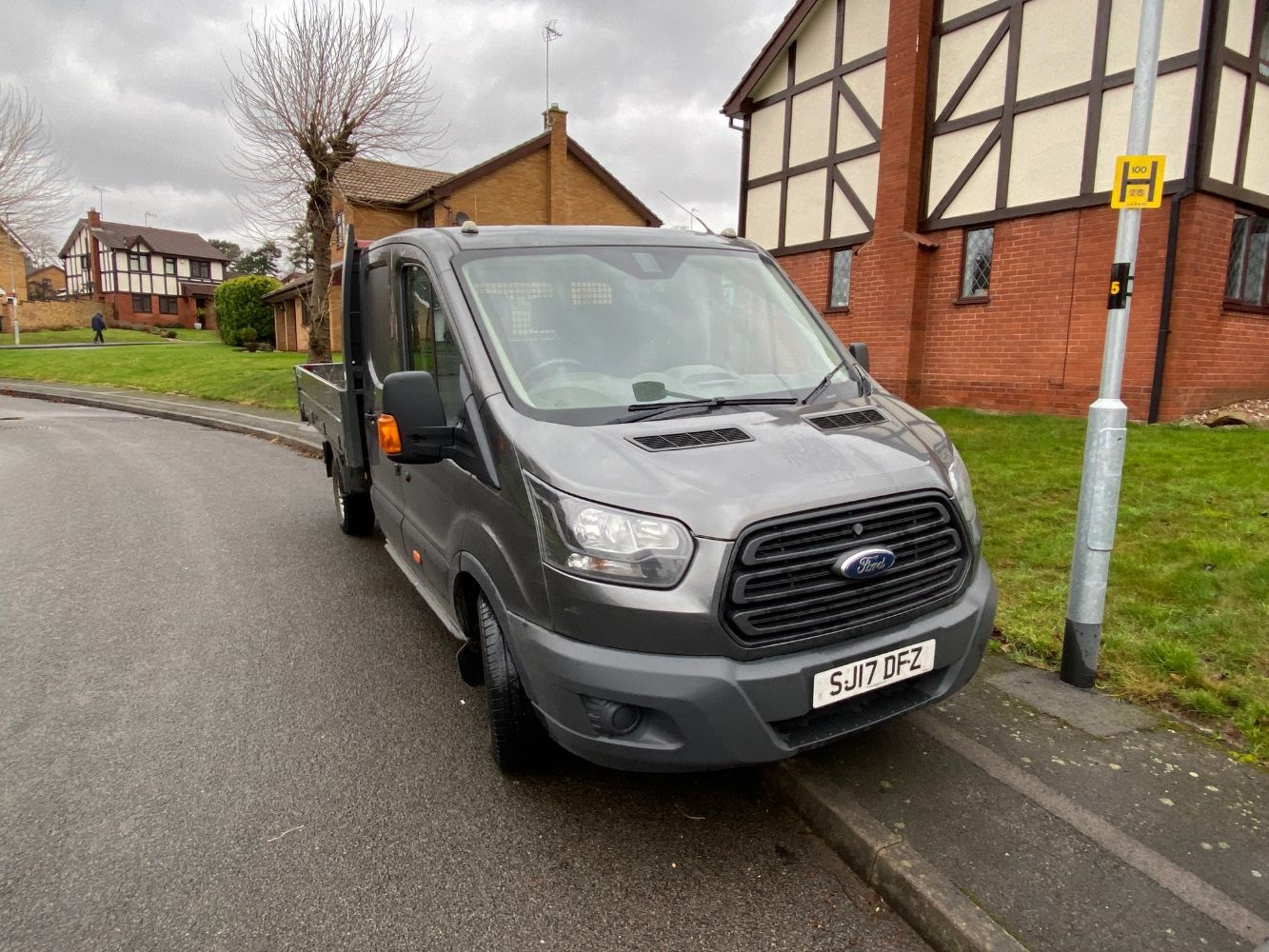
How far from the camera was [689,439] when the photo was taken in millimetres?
2756

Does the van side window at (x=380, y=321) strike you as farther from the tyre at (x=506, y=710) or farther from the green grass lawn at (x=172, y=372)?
the green grass lawn at (x=172, y=372)

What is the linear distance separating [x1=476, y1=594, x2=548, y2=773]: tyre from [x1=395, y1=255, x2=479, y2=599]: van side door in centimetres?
46

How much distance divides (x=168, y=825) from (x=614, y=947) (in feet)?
5.61

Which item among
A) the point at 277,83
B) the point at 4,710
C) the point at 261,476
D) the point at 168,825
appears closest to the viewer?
the point at 168,825

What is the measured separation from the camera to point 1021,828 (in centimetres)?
267

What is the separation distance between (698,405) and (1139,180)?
7.03 ft

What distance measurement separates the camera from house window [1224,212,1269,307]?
34.8 ft

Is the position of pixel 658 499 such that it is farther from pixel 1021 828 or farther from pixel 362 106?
pixel 362 106

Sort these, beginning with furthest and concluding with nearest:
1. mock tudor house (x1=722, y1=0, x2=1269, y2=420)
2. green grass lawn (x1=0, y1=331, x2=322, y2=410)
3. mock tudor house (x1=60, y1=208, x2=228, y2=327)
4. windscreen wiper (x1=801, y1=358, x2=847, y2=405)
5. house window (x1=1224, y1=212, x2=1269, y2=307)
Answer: mock tudor house (x1=60, y1=208, x2=228, y2=327) < green grass lawn (x1=0, y1=331, x2=322, y2=410) < house window (x1=1224, y1=212, x2=1269, y2=307) < mock tudor house (x1=722, y1=0, x2=1269, y2=420) < windscreen wiper (x1=801, y1=358, x2=847, y2=405)

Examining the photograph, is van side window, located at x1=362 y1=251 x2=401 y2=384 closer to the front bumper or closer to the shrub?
the front bumper

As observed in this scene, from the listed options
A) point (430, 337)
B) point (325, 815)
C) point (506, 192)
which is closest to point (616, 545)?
point (325, 815)

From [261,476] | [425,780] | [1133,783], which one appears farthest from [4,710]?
[261,476]

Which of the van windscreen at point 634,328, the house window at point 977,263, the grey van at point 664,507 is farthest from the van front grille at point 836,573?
the house window at point 977,263

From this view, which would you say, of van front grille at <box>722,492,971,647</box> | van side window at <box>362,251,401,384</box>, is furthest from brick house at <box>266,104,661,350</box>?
van front grille at <box>722,492,971,647</box>
